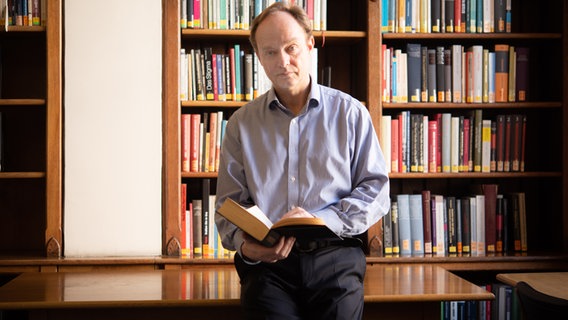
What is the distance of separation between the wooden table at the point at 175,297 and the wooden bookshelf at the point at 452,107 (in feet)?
2.83

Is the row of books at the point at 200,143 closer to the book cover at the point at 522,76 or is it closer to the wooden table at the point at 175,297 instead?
the wooden table at the point at 175,297

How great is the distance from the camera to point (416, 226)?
3.59m

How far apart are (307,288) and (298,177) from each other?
38 cm

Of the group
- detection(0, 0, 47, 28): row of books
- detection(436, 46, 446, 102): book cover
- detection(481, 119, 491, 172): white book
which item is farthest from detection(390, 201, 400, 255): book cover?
detection(0, 0, 47, 28): row of books

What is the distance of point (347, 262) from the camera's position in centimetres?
216

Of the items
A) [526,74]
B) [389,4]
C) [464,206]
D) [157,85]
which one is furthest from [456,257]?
[157,85]

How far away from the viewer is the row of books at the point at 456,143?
11.8ft

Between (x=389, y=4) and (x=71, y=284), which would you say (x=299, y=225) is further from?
(x=389, y=4)

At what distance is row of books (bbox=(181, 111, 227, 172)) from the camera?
3523 millimetres

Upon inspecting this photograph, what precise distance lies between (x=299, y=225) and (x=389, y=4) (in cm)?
199

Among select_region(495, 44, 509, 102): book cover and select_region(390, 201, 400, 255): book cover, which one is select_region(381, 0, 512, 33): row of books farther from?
select_region(390, 201, 400, 255): book cover

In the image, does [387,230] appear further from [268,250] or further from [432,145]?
[268,250]

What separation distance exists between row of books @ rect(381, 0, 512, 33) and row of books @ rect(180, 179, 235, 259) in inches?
49.3

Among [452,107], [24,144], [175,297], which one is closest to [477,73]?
[452,107]
